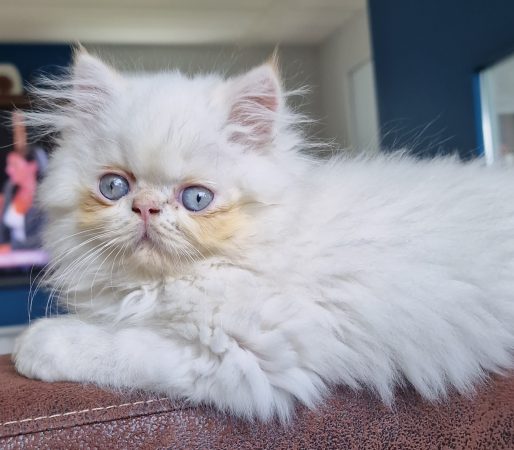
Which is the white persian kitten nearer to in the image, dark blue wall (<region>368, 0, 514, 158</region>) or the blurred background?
the blurred background

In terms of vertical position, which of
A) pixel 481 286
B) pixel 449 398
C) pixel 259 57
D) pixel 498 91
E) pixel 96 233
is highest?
pixel 259 57

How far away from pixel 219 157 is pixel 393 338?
378mm

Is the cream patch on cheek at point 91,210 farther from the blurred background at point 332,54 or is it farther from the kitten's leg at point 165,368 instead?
the blurred background at point 332,54

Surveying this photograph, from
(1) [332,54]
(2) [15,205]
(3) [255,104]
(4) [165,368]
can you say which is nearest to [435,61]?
(3) [255,104]

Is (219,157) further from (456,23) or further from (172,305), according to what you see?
(456,23)

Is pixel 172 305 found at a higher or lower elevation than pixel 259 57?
lower

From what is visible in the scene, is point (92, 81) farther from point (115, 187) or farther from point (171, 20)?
point (171, 20)

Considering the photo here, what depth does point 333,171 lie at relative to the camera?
114 cm

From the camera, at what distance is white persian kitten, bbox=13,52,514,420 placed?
86 centimetres

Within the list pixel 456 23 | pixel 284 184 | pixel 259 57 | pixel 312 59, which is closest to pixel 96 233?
pixel 284 184

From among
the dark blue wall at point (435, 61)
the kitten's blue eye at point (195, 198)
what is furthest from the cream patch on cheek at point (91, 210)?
the dark blue wall at point (435, 61)

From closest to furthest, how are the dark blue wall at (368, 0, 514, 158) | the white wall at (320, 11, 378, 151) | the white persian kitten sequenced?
the white persian kitten → the dark blue wall at (368, 0, 514, 158) → the white wall at (320, 11, 378, 151)

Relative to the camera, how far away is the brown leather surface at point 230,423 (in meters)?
0.70

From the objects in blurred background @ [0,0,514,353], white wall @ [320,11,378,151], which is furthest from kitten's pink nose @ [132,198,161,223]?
white wall @ [320,11,378,151]
